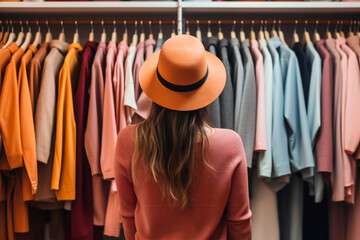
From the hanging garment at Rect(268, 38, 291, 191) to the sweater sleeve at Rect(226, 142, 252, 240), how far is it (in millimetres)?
628

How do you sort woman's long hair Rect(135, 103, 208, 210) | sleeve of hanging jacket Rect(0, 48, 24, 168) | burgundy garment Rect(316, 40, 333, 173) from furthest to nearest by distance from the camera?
1. burgundy garment Rect(316, 40, 333, 173)
2. sleeve of hanging jacket Rect(0, 48, 24, 168)
3. woman's long hair Rect(135, 103, 208, 210)

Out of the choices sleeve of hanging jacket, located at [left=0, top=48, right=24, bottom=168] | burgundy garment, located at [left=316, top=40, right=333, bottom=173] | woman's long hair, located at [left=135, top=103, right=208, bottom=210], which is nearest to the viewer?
woman's long hair, located at [left=135, top=103, right=208, bottom=210]

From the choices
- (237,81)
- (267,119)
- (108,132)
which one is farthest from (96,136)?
(267,119)

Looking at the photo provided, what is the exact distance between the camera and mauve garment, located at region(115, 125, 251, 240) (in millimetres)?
987

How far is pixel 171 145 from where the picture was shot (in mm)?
954

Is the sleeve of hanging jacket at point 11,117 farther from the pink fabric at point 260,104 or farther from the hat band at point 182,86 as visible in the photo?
the pink fabric at point 260,104

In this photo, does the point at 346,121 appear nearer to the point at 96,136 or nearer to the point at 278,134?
the point at 278,134

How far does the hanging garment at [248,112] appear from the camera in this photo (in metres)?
1.63

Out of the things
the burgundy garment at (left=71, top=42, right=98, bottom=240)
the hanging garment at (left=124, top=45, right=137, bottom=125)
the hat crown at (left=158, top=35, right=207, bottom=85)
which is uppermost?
the hat crown at (left=158, top=35, right=207, bottom=85)

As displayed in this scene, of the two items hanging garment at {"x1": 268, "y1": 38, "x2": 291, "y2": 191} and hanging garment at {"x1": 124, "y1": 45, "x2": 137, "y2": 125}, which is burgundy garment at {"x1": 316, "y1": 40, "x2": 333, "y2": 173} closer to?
hanging garment at {"x1": 268, "y1": 38, "x2": 291, "y2": 191}

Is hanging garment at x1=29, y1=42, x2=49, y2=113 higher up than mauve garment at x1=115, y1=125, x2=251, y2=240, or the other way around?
hanging garment at x1=29, y1=42, x2=49, y2=113

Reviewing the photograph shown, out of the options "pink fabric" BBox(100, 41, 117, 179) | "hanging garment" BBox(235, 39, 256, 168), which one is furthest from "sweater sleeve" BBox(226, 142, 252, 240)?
"pink fabric" BBox(100, 41, 117, 179)

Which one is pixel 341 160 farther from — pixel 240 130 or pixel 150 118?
pixel 150 118

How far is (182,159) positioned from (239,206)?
0.88 ft
